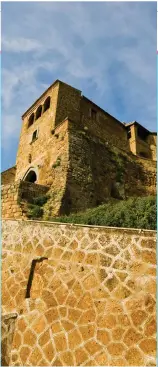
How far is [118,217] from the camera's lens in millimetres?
8094

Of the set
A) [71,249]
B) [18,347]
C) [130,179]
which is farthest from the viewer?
[130,179]

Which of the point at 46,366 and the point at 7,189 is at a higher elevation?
the point at 7,189

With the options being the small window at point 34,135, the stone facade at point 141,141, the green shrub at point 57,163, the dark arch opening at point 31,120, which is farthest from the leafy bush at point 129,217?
the stone facade at point 141,141

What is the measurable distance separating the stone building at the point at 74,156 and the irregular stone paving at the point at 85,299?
6.24 m

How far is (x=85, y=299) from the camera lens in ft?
16.0

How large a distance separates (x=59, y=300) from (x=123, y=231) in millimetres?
1645

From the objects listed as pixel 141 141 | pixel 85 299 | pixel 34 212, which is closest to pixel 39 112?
pixel 141 141

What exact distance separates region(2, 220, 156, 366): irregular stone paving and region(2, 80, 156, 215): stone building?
6.24 m

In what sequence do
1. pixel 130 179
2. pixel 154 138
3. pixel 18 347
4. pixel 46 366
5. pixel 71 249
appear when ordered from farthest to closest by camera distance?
pixel 154 138
pixel 130 179
pixel 71 249
pixel 18 347
pixel 46 366

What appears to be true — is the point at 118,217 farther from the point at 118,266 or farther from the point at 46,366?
the point at 46,366

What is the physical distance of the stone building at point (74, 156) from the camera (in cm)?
1340

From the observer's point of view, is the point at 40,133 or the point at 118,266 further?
the point at 40,133

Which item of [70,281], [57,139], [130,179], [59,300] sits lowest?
[59,300]

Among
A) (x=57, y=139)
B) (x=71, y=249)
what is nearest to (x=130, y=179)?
(x=57, y=139)
